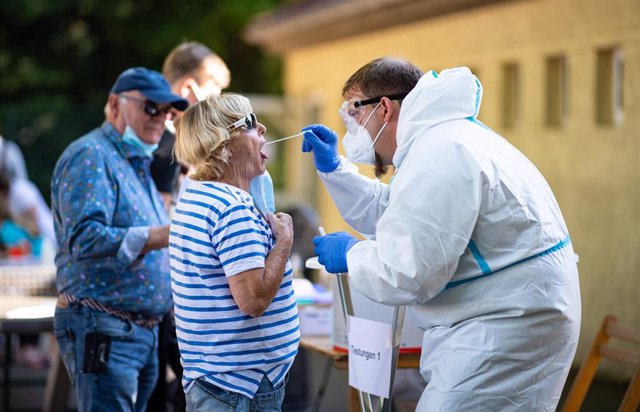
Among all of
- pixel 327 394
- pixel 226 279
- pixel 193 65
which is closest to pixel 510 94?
pixel 327 394

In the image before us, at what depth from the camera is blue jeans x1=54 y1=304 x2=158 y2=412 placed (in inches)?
163

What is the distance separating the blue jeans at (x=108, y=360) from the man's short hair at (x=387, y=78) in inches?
54.7

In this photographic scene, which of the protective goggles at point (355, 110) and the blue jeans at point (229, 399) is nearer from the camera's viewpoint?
the blue jeans at point (229, 399)

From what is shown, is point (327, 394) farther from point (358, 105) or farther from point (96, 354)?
point (358, 105)

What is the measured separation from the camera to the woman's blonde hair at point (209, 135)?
3.25 meters

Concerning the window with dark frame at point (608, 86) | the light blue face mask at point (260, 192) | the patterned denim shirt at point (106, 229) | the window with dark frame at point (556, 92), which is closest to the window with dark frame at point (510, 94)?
the window with dark frame at point (556, 92)

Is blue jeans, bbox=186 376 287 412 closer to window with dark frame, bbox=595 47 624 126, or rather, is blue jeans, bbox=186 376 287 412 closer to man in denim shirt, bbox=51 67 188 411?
man in denim shirt, bbox=51 67 188 411

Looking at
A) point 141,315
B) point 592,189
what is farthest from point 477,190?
point 592,189

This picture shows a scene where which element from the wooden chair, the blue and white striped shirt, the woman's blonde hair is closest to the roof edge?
the wooden chair

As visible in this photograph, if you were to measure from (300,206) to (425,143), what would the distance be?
201 inches

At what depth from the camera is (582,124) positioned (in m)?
8.60

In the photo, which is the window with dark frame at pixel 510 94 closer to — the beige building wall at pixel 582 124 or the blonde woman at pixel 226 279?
the beige building wall at pixel 582 124

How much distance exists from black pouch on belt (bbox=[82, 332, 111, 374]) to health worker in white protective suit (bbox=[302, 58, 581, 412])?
136cm

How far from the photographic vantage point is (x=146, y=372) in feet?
14.6
